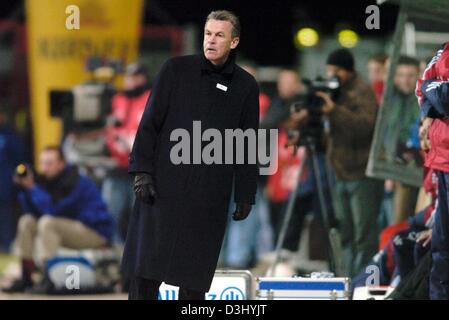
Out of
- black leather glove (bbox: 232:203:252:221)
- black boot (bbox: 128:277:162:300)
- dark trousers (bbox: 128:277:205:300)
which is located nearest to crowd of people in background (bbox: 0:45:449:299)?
black leather glove (bbox: 232:203:252:221)

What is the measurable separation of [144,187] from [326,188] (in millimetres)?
2330

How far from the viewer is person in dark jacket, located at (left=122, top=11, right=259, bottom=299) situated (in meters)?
7.57

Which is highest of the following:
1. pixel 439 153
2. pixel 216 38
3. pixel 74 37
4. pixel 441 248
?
pixel 74 37

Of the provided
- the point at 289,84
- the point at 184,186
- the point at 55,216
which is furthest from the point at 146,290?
the point at 55,216

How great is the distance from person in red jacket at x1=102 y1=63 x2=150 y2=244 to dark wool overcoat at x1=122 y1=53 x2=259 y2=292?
317 centimetres

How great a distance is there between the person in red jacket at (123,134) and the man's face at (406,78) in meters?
2.21

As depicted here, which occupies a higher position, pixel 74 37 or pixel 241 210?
pixel 74 37

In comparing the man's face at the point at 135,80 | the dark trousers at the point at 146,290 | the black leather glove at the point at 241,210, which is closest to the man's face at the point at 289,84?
the man's face at the point at 135,80

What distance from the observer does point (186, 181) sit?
299 inches

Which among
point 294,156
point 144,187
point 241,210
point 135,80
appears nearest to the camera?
point 144,187

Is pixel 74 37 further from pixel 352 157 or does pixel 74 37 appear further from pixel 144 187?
pixel 144 187
